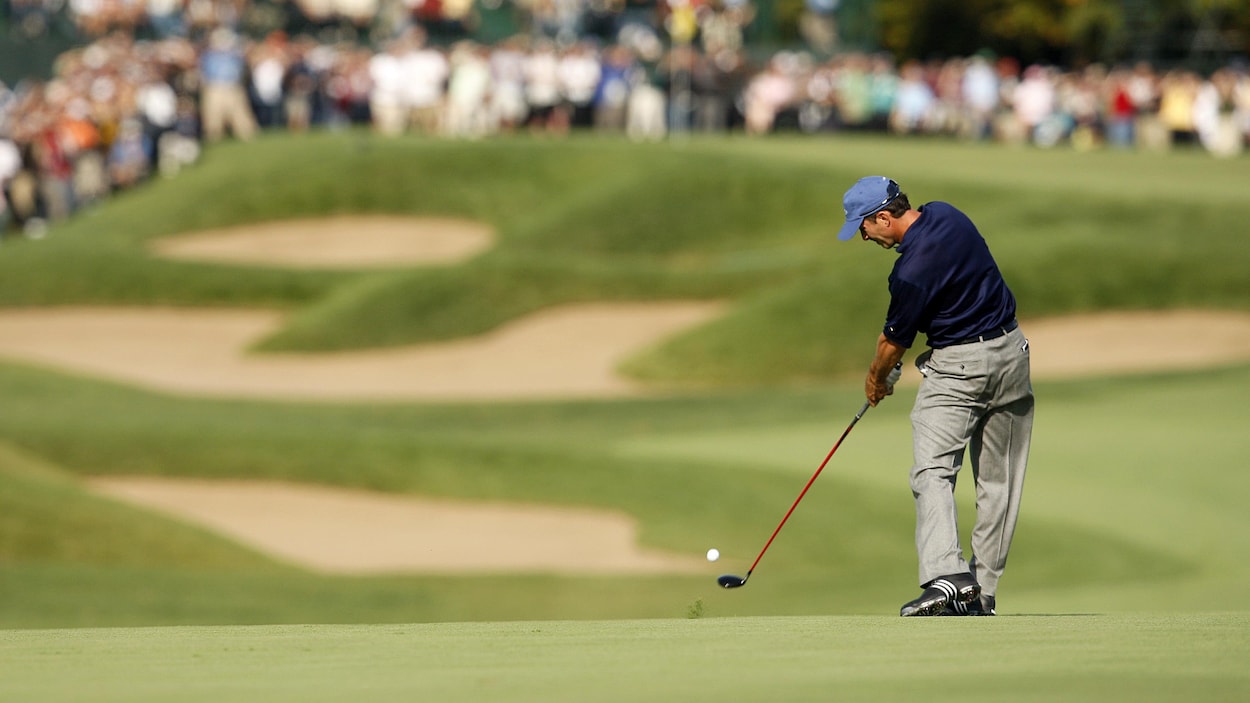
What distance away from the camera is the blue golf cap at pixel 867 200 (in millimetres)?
8094

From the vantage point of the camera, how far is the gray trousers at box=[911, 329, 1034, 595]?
8078 millimetres

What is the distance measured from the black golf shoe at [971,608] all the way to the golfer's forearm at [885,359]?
3.75 ft

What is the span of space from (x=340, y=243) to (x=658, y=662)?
30.8 metres

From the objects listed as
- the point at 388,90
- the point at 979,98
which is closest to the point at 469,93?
the point at 388,90

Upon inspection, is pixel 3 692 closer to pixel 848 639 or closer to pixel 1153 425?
pixel 848 639

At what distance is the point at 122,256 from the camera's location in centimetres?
3109

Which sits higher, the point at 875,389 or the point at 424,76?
the point at 875,389

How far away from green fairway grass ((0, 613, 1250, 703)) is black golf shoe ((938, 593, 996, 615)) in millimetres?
466

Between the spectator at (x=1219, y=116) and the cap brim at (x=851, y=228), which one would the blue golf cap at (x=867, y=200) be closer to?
the cap brim at (x=851, y=228)

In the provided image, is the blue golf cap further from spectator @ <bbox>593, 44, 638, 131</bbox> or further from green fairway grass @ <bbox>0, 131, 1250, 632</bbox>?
spectator @ <bbox>593, 44, 638, 131</bbox>

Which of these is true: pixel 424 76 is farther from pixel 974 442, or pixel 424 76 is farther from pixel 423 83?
pixel 974 442

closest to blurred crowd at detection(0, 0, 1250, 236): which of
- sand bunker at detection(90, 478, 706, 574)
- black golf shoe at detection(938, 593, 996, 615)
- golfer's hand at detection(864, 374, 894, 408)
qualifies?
sand bunker at detection(90, 478, 706, 574)

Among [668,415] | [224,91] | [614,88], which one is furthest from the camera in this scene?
[614,88]

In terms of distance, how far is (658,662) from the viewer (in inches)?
240
